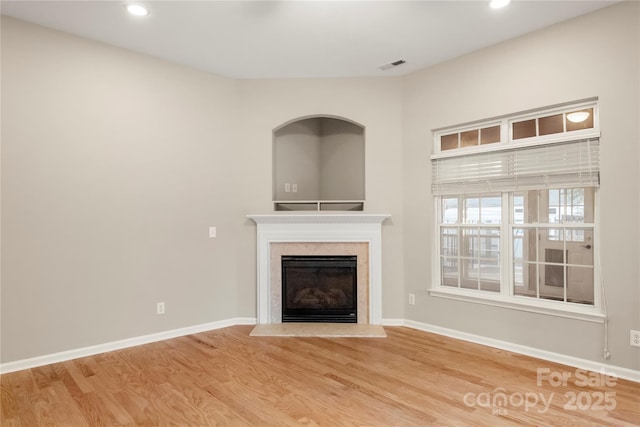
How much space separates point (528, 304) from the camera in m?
3.30

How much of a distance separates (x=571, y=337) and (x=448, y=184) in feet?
5.73

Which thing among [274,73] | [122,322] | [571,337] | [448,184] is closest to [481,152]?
[448,184]

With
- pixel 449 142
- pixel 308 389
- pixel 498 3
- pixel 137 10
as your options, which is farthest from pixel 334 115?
pixel 308 389

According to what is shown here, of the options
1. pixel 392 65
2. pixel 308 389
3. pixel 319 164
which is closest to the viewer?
pixel 308 389

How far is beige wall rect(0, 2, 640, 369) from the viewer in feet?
9.51

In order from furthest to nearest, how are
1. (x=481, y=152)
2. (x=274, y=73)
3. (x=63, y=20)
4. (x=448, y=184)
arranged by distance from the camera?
(x=274, y=73), (x=448, y=184), (x=481, y=152), (x=63, y=20)

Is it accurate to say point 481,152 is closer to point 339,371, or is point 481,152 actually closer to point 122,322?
point 339,371

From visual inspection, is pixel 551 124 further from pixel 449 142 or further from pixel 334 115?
pixel 334 115

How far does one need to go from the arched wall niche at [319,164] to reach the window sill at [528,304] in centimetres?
148

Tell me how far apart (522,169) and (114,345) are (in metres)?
4.16

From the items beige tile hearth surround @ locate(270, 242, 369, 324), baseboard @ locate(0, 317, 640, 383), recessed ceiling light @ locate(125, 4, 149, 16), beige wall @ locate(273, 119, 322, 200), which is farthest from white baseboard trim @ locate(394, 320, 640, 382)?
recessed ceiling light @ locate(125, 4, 149, 16)

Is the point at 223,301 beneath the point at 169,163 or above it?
beneath

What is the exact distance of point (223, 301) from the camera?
420 cm

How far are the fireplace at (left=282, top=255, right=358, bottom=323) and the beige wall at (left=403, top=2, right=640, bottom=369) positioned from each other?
28.8 inches
